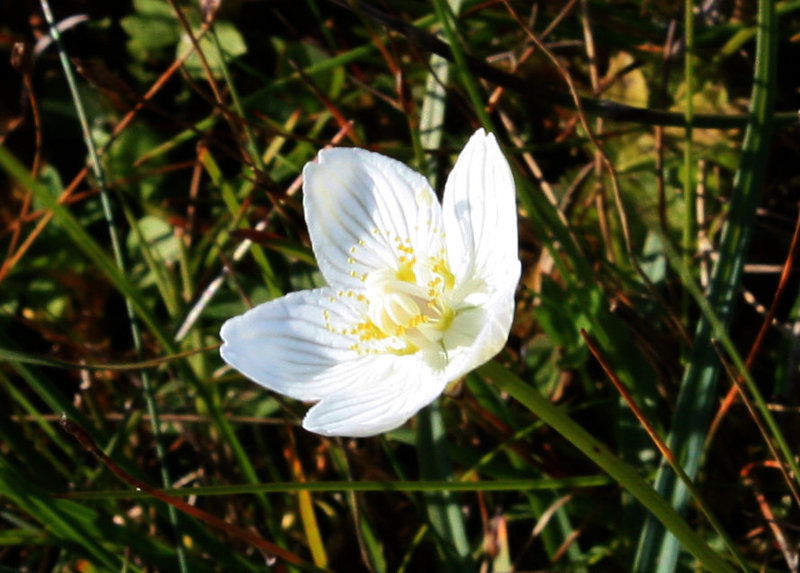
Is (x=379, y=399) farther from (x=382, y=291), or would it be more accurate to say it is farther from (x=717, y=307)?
(x=717, y=307)

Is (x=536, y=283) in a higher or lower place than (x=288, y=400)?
higher

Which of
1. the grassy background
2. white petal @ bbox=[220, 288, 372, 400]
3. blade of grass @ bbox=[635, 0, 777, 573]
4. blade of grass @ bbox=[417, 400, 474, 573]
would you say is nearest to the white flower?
white petal @ bbox=[220, 288, 372, 400]

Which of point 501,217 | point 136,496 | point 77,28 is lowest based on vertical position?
point 136,496

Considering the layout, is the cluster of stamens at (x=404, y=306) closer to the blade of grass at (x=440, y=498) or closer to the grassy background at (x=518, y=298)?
the grassy background at (x=518, y=298)

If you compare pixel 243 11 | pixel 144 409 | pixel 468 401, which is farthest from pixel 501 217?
pixel 243 11

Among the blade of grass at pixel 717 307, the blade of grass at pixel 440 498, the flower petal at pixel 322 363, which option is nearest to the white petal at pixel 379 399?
the flower petal at pixel 322 363

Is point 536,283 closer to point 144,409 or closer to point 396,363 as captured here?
point 396,363
